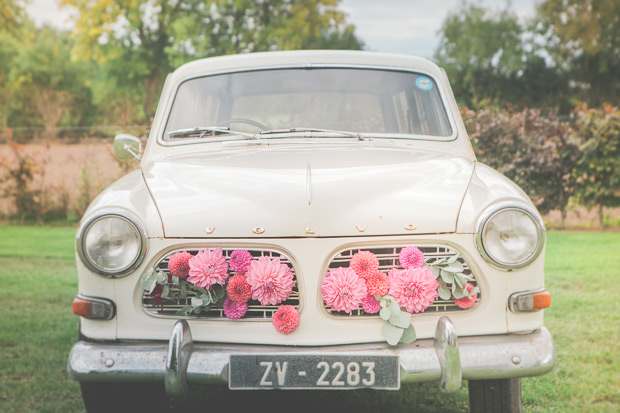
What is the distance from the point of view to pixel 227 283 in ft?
8.13

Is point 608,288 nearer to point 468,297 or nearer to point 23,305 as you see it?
point 468,297

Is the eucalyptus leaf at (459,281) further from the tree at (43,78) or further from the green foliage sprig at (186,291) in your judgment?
the tree at (43,78)

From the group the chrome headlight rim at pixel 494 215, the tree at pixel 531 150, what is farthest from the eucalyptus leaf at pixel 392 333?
the tree at pixel 531 150

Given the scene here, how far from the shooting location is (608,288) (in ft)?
19.9

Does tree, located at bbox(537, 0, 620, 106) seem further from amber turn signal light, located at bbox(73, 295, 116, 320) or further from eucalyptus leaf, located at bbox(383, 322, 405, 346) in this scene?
amber turn signal light, located at bbox(73, 295, 116, 320)

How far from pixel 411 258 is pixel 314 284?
382 millimetres

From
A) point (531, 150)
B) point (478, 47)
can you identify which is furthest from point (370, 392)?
point (478, 47)

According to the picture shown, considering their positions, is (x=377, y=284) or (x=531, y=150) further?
(x=531, y=150)

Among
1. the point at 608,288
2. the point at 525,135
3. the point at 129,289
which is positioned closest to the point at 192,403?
the point at 129,289

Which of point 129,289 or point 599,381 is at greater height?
point 129,289

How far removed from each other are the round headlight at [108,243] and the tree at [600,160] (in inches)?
336

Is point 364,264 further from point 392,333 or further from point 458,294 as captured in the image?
point 458,294

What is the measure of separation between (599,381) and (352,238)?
83.5 inches

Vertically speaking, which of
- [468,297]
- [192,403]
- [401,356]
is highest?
[468,297]
